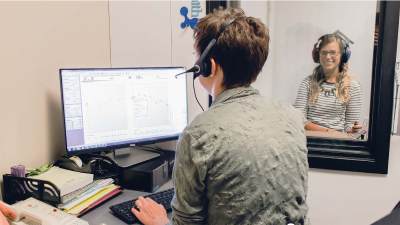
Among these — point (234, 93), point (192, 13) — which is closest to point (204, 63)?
point (234, 93)

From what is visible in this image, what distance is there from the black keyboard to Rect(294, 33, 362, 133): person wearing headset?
939 mm

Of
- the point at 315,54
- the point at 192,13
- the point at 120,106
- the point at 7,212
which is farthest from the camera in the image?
the point at 315,54

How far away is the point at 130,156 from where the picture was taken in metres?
1.77

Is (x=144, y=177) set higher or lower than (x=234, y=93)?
lower

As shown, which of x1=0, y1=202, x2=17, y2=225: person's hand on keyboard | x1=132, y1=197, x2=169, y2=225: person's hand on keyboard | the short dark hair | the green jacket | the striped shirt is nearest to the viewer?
the green jacket

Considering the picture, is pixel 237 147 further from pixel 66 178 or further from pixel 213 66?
pixel 66 178

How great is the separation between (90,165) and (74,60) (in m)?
0.48

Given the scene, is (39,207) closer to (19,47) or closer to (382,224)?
(19,47)

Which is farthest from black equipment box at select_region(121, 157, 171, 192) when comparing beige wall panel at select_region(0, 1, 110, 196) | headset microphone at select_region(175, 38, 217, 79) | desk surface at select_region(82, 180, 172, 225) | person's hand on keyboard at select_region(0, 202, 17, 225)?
headset microphone at select_region(175, 38, 217, 79)

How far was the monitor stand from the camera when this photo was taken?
1.67 m

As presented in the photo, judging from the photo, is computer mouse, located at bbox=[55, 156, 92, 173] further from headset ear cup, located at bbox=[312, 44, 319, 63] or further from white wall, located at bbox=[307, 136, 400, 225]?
headset ear cup, located at bbox=[312, 44, 319, 63]

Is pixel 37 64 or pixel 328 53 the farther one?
pixel 328 53

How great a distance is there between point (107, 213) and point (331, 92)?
1.31 m

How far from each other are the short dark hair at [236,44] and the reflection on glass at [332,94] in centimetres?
108
